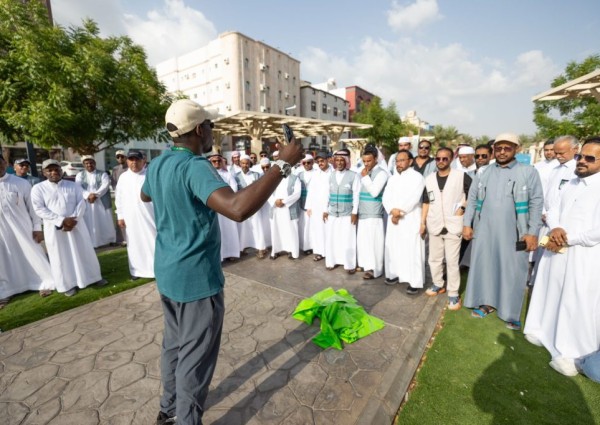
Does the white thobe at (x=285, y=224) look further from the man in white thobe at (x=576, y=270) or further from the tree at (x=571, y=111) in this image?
the tree at (x=571, y=111)

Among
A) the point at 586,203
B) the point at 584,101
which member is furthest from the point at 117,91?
the point at 584,101

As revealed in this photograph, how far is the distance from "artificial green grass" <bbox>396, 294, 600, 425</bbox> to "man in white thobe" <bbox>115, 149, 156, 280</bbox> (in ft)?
14.7

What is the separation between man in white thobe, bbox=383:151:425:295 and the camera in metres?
4.36

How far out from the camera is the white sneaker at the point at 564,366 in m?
2.79

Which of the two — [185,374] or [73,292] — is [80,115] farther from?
[185,374]

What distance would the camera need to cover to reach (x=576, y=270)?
9.30ft

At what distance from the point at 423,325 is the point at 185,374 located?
2.82m

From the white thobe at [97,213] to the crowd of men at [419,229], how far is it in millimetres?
196

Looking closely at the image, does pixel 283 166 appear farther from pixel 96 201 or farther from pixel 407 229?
pixel 96 201

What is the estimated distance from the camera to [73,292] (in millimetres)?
4598

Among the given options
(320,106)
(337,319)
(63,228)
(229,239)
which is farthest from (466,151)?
(320,106)

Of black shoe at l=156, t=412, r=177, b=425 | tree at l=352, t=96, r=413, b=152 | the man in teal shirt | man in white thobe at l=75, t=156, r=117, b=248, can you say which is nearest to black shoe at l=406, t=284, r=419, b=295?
the man in teal shirt

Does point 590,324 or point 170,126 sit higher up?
point 170,126

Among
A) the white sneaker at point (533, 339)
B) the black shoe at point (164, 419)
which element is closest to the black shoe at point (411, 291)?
the white sneaker at point (533, 339)
